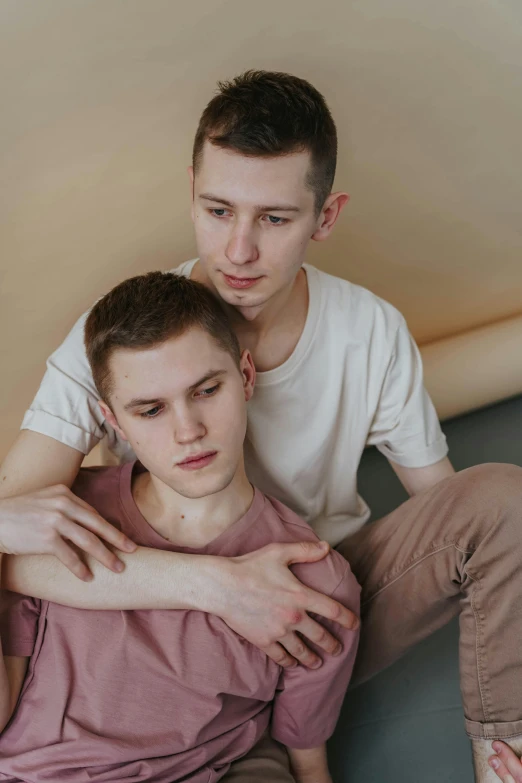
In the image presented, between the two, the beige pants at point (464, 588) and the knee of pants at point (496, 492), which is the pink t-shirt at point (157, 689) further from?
the knee of pants at point (496, 492)

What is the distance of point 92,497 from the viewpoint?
1.40 meters

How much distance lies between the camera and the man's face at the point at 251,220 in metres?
1.29

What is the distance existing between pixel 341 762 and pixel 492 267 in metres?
1.32

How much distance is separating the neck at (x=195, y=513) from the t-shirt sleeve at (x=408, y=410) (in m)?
0.36

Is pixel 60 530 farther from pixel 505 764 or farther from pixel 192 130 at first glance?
pixel 192 130

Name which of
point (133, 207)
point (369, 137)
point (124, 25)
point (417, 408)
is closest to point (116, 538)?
point (417, 408)

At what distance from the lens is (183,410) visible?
1216 millimetres

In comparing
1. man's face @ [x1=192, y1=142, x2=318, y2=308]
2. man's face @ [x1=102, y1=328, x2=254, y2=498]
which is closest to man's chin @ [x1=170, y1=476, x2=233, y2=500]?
man's face @ [x1=102, y1=328, x2=254, y2=498]

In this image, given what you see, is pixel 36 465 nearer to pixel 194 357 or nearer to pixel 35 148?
pixel 194 357

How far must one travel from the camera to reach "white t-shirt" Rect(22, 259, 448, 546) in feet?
5.02

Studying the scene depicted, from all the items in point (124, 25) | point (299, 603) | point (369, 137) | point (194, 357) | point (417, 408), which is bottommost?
point (299, 603)

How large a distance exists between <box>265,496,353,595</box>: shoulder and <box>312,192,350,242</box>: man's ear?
18.2 inches

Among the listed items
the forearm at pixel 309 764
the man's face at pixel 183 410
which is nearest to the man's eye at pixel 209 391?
the man's face at pixel 183 410

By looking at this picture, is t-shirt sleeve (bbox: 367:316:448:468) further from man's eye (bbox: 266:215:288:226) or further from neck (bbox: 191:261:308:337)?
man's eye (bbox: 266:215:288:226)
